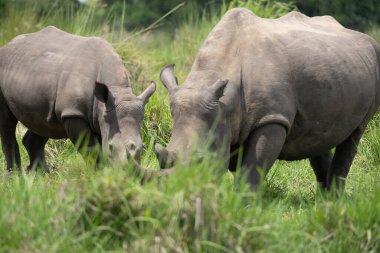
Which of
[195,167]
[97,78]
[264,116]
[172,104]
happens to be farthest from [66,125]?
[195,167]

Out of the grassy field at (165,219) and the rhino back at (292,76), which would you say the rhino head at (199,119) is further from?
the grassy field at (165,219)

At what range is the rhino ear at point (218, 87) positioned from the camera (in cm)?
611

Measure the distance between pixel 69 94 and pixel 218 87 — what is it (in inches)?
62.8

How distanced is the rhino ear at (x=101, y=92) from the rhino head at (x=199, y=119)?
772 mm

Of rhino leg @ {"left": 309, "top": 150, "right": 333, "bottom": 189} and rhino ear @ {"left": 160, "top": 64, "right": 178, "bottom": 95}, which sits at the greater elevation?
rhino ear @ {"left": 160, "top": 64, "right": 178, "bottom": 95}

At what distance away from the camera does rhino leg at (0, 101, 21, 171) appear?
8227 millimetres

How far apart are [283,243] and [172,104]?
171cm

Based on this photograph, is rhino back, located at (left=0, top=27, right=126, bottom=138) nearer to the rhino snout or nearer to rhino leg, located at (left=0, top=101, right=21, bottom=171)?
rhino leg, located at (left=0, top=101, right=21, bottom=171)

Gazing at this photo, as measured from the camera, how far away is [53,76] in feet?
24.4

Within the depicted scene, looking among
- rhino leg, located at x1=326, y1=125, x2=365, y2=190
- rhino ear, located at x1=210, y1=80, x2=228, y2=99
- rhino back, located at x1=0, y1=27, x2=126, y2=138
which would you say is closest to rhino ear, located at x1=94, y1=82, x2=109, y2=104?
rhino back, located at x1=0, y1=27, x2=126, y2=138

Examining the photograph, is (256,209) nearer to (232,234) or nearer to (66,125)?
(232,234)

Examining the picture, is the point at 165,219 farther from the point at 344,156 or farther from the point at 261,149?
the point at 344,156

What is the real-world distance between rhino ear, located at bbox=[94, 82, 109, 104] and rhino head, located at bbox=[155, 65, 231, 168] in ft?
2.53

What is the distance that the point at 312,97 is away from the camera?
6648 millimetres
